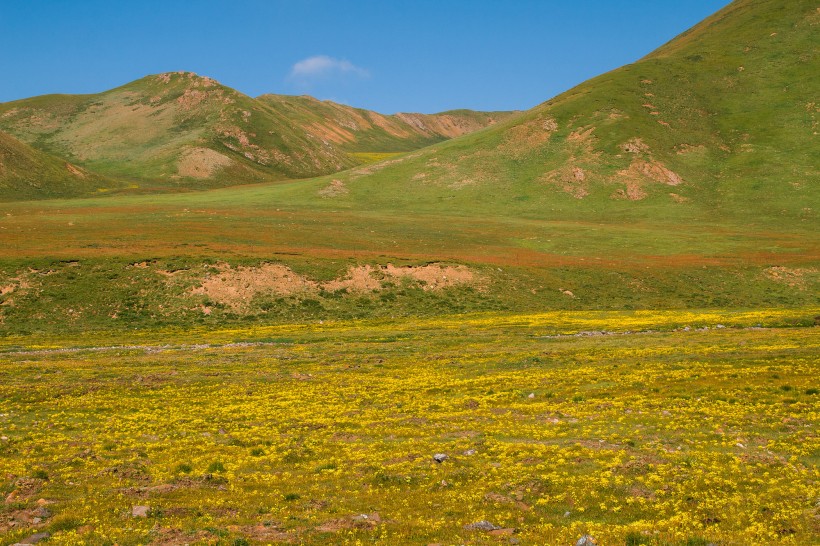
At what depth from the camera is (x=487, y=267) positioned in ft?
284

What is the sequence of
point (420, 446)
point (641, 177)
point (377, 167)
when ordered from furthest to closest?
point (377, 167) → point (641, 177) → point (420, 446)

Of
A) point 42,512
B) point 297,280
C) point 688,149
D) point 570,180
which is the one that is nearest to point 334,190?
point 570,180

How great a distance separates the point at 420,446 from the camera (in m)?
24.4

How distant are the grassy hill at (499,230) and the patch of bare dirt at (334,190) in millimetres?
909

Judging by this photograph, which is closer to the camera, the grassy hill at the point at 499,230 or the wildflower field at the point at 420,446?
the wildflower field at the point at 420,446

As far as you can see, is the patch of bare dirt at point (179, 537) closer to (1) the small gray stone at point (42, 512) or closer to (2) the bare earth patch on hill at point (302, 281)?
(1) the small gray stone at point (42, 512)

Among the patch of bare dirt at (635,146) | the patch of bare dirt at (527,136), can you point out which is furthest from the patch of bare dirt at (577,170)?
the patch of bare dirt at (527,136)

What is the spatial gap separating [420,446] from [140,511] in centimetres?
1056

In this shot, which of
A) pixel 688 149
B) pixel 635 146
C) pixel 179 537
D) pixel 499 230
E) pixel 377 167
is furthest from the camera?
pixel 377 167

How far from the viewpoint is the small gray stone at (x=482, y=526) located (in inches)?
648

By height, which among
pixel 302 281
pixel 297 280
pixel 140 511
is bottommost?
pixel 140 511

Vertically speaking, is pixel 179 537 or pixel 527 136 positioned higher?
pixel 527 136

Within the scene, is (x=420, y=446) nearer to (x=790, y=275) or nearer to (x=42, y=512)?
(x=42, y=512)

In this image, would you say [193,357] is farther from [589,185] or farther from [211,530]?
[589,185]
